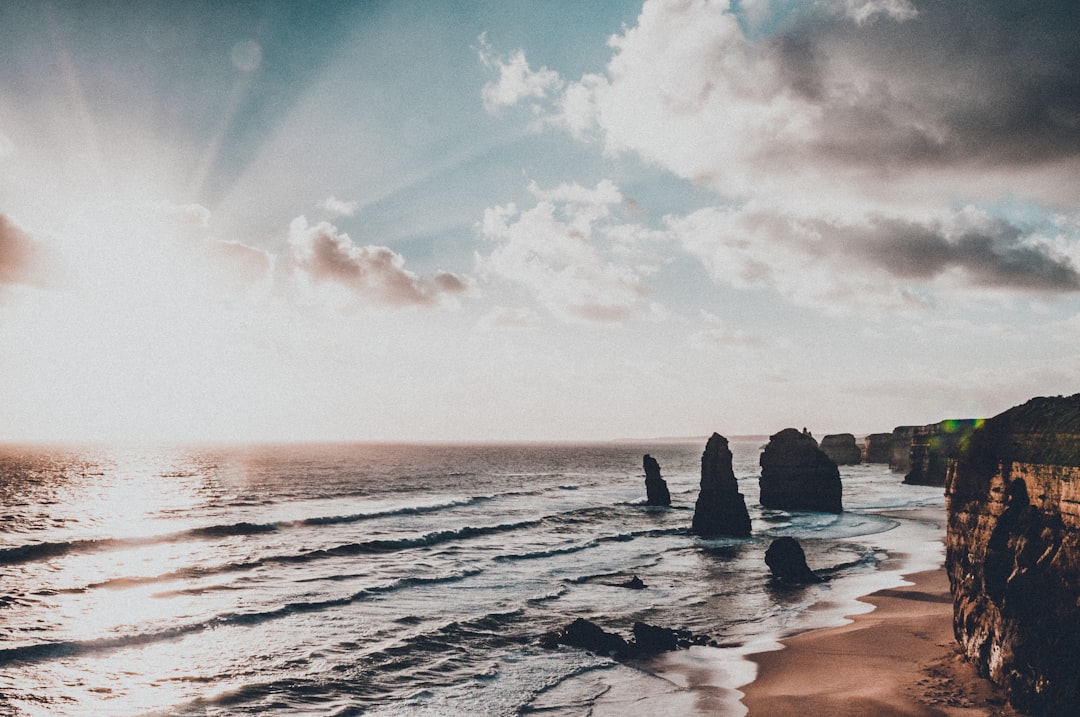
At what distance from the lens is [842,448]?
5719 inches

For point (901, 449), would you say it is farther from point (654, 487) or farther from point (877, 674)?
point (877, 674)

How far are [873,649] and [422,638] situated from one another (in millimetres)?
16510

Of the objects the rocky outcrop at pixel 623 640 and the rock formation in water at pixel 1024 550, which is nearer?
the rock formation in water at pixel 1024 550

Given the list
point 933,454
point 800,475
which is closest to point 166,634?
point 800,475

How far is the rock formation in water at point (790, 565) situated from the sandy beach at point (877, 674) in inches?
267

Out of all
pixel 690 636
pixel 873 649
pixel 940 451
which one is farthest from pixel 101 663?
pixel 940 451

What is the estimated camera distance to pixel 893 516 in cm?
6128

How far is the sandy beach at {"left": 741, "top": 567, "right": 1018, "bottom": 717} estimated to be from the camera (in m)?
16.2

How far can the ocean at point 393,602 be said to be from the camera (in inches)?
778

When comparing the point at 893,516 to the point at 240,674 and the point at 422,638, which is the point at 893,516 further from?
the point at 240,674

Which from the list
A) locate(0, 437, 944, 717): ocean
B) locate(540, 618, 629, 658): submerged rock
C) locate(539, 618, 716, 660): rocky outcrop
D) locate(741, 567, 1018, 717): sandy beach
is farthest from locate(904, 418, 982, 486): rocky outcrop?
locate(540, 618, 629, 658): submerged rock

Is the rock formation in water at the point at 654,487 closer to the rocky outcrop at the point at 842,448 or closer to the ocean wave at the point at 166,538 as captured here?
the ocean wave at the point at 166,538

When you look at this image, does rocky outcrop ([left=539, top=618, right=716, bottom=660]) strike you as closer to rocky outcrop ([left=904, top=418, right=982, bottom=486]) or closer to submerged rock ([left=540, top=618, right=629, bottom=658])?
submerged rock ([left=540, top=618, right=629, bottom=658])

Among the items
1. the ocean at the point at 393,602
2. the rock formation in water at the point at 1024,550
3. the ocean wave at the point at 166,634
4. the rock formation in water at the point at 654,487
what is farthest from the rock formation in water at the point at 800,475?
the rock formation in water at the point at 1024,550
